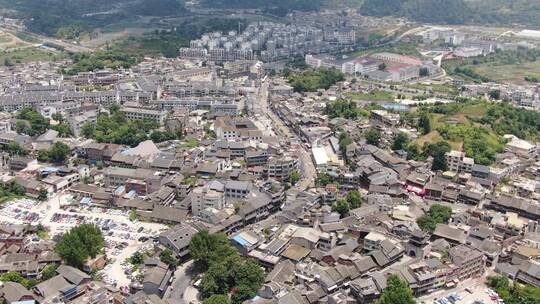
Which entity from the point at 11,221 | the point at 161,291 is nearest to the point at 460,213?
the point at 161,291

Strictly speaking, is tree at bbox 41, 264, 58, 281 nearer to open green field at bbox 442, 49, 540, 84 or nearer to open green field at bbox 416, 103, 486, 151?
open green field at bbox 416, 103, 486, 151

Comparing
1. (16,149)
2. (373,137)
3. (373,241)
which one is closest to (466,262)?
(373,241)

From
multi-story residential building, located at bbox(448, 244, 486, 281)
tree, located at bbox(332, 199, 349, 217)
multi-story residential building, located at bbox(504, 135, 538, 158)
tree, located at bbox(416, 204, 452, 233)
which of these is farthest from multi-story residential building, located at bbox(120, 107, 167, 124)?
multi-story residential building, located at bbox(448, 244, 486, 281)

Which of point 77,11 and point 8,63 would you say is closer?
point 8,63

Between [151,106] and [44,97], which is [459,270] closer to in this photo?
[151,106]

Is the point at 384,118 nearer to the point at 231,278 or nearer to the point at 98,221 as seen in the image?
the point at 98,221
